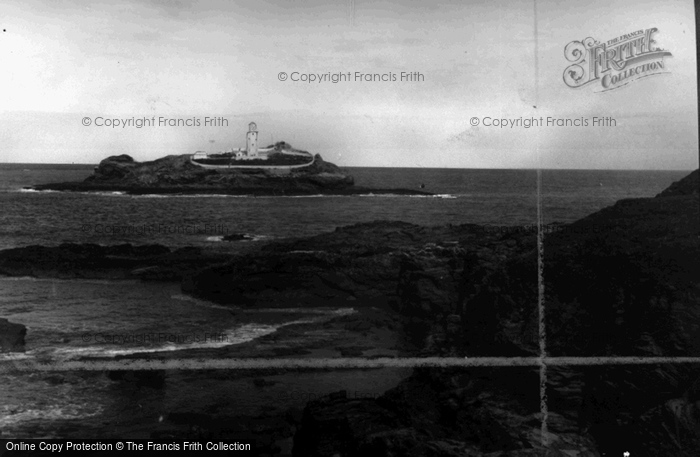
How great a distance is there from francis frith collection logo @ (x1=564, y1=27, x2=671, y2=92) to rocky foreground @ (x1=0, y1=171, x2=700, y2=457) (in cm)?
76

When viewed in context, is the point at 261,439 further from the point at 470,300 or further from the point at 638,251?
the point at 638,251

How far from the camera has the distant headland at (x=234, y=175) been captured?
12.3 feet

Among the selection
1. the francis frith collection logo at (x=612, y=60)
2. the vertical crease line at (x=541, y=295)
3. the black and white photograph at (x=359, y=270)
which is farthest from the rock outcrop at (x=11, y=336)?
the francis frith collection logo at (x=612, y=60)

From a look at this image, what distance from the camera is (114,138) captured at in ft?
12.3

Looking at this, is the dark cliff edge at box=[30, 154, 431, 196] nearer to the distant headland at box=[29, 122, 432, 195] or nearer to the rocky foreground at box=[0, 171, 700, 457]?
the distant headland at box=[29, 122, 432, 195]

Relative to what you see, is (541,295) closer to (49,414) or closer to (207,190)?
(207,190)

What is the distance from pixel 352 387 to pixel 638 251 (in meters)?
1.87

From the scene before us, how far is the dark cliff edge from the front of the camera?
3756mm

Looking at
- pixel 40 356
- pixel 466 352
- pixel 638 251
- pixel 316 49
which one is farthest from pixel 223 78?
pixel 638 251

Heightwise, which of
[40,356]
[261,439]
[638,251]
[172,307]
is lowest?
[261,439]

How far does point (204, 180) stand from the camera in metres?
3.80

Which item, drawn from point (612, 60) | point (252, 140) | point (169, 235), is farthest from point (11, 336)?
point (612, 60)

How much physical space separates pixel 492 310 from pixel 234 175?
Answer: 1722 mm

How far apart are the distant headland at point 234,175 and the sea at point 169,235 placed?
5cm
